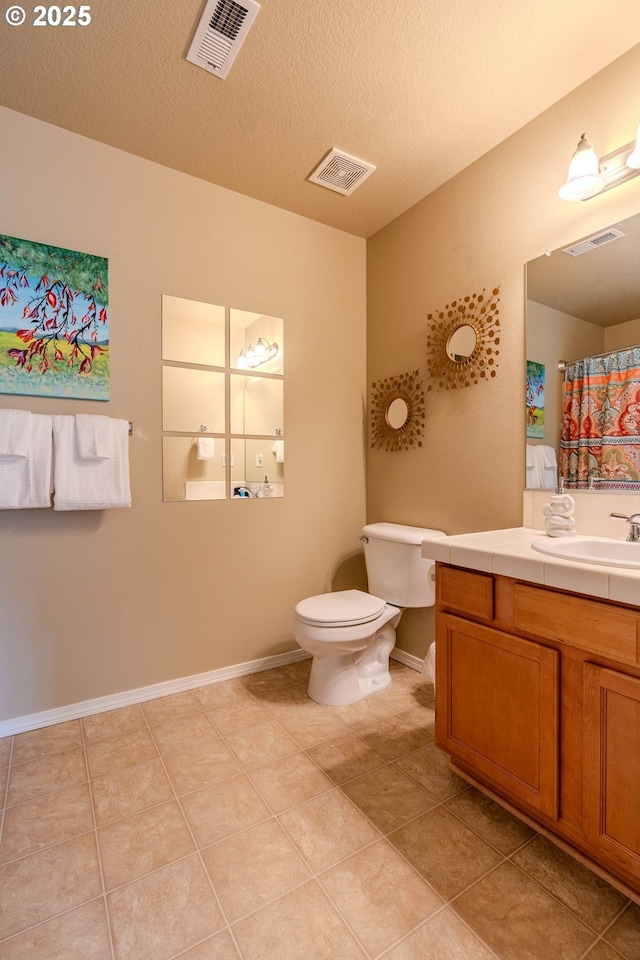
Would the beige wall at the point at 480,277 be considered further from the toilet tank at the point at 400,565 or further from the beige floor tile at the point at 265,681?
the beige floor tile at the point at 265,681

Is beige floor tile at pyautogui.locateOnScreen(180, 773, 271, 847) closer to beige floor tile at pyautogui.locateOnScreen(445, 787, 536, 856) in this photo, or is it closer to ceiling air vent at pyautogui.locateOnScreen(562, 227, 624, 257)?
beige floor tile at pyautogui.locateOnScreen(445, 787, 536, 856)

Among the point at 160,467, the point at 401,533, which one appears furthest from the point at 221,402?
the point at 401,533

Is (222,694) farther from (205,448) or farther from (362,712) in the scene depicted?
(205,448)

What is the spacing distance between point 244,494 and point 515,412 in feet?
4.50

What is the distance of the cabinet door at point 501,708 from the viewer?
1.21 metres

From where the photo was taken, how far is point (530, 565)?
48.5 inches

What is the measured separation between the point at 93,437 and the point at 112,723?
4.04ft

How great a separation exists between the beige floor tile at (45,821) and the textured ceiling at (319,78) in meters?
2.53

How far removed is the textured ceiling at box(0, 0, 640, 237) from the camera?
1.47 metres

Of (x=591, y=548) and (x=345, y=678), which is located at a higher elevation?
(x=591, y=548)

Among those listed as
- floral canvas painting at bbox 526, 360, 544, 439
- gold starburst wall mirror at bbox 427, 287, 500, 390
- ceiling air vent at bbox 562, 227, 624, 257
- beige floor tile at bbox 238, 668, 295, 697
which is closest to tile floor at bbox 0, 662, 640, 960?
beige floor tile at bbox 238, 668, 295, 697

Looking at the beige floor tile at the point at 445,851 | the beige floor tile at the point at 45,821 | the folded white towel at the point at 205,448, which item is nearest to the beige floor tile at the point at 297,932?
the beige floor tile at the point at 445,851

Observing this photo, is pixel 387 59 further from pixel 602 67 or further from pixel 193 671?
pixel 193 671

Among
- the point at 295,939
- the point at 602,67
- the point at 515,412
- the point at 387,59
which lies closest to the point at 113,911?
the point at 295,939
